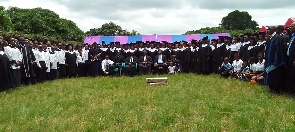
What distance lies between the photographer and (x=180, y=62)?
59.0ft

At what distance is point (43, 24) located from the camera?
34531 mm

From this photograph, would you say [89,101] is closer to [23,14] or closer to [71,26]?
[23,14]

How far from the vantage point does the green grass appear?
20.2ft

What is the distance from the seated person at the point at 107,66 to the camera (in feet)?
57.6

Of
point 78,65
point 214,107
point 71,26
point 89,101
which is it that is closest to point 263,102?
point 214,107

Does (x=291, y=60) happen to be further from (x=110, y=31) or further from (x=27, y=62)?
(x=110, y=31)

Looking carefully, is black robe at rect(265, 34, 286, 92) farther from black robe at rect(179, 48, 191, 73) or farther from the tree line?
the tree line

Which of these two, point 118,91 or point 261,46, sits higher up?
point 261,46

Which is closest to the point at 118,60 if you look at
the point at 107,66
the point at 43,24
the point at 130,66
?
the point at 107,66

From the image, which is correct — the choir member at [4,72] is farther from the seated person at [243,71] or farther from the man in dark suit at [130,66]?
the seated person at [243,71]

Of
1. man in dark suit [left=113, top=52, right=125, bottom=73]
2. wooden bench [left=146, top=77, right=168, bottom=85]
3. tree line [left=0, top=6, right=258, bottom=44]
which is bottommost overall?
wooden bench [left=146, top=77, right=168, bottom=85]

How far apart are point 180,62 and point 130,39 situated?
11.4 m

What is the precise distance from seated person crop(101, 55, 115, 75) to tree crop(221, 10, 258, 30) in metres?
42.1

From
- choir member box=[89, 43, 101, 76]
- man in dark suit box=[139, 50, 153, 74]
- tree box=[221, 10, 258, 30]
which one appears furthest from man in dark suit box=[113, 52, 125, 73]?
tree box=[221, 10, 258, 30]
